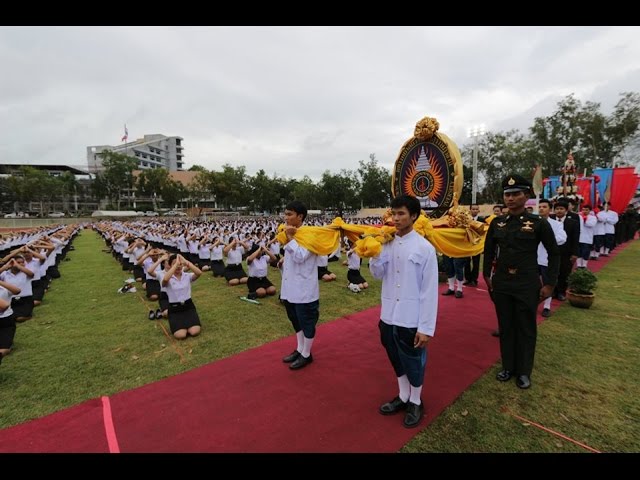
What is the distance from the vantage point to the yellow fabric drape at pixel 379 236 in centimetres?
381

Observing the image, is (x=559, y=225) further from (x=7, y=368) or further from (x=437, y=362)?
(x=7, y=368)

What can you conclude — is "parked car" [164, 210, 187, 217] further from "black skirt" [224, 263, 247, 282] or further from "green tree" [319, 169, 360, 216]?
"black skirt" [224, 263, 247, 282]

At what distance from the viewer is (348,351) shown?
493cm

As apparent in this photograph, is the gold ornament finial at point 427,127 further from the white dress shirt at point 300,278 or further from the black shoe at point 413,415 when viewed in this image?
the black shoe at point 413,415

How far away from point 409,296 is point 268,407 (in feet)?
6.56

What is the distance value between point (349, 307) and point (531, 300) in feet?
13.5

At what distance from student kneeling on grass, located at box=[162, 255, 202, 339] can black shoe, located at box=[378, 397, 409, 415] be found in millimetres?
3846

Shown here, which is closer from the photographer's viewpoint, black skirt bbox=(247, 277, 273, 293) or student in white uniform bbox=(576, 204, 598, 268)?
black skirt bbox=(247, 277, 273, 293)

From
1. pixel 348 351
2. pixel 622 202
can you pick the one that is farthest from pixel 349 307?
pixel 622 202

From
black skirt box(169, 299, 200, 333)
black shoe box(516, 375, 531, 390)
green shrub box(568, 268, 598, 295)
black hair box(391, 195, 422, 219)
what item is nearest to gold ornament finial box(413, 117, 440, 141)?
black hair box(391, 195, 422, 219)

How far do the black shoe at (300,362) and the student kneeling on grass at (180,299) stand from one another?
238 centimetres

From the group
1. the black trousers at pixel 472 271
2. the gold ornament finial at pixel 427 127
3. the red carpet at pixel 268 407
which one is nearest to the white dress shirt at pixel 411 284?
the red carpet at pixel 268 407

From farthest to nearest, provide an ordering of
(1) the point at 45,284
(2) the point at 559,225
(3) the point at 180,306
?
1. (1) the point at 45,284
2. (2) the point at 559,225
3. (3) the point at 180,306

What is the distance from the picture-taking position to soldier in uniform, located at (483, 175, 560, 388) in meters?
3.71
